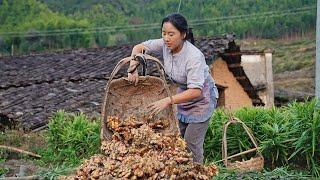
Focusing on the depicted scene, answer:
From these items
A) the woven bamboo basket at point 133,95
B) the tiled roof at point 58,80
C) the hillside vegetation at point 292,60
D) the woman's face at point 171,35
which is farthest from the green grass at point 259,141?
the hillside vegetation at point 292,60

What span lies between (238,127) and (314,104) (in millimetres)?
951

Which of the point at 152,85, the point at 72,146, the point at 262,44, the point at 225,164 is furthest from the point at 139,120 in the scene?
the point at 262,44

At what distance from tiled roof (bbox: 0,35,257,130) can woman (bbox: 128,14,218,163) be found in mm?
6149

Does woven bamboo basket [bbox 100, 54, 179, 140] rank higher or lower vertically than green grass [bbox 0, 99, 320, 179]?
higher

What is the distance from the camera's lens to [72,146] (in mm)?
7223

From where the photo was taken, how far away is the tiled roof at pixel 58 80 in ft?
37.3

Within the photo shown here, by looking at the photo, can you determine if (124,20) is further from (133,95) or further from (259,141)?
(133,95)

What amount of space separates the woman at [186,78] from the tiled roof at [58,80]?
6149 mm

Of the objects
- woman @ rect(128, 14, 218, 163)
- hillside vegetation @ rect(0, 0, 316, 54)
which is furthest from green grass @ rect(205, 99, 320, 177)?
hillside vegetation @ rect(0, 0, 316, 54)

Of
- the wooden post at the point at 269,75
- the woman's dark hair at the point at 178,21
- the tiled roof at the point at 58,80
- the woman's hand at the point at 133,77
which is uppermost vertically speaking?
the woman's dark hair at the point at 178,21

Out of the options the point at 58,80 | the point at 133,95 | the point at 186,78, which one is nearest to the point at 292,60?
the point at 58,80

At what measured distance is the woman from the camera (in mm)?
4121

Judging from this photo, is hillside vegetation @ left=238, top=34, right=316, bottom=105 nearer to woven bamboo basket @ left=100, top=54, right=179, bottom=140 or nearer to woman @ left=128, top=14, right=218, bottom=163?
woven bamboo basket @ left=100, top=54, right=179, bottom=140

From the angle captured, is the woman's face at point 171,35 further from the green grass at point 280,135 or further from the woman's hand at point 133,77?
the green grass at point 280,135
